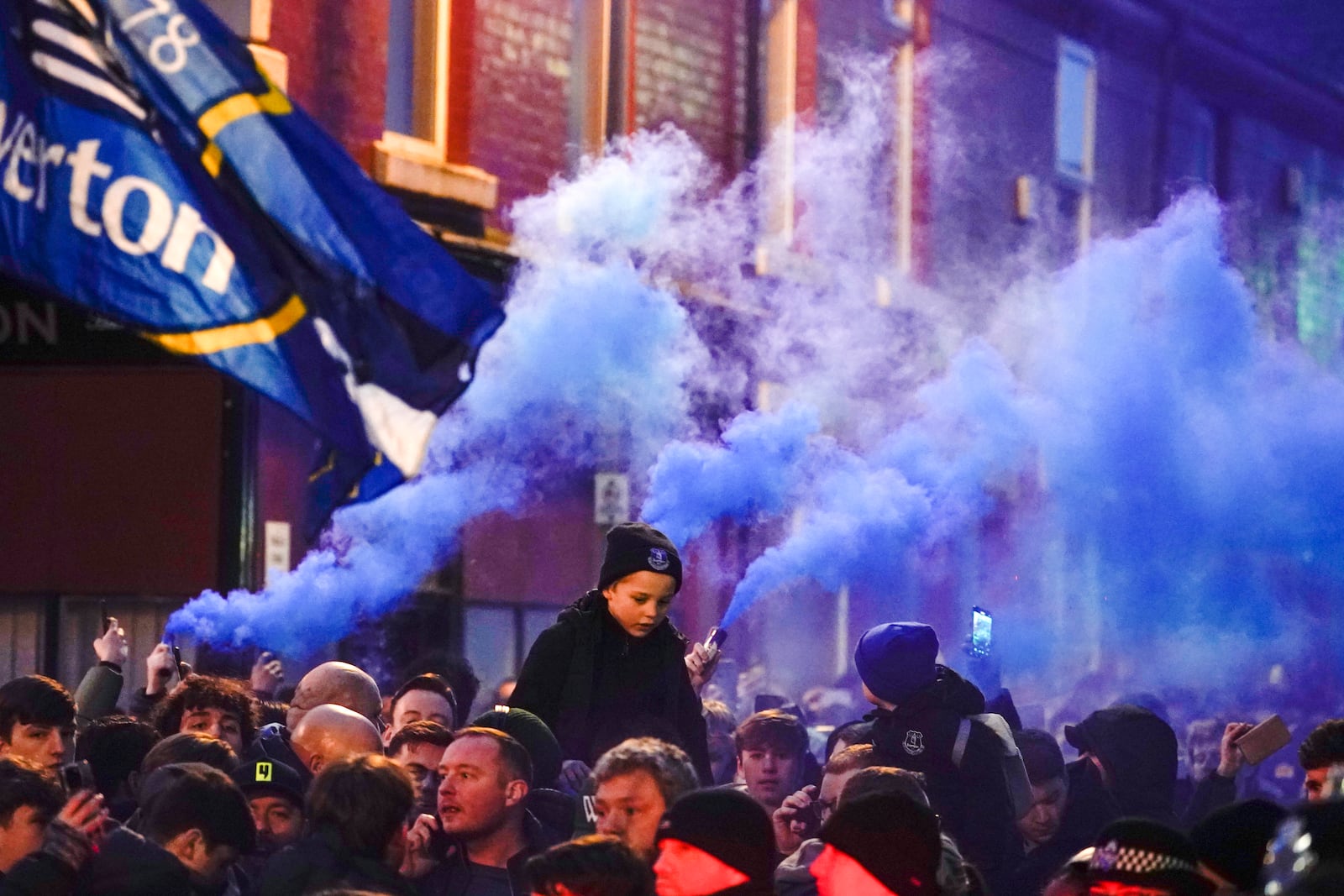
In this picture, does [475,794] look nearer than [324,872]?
No

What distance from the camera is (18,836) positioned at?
20.1 ft

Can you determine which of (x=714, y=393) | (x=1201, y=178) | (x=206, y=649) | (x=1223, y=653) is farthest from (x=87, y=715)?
(x=1201, y=178)

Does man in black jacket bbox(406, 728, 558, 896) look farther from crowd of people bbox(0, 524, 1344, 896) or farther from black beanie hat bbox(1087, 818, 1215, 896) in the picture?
black beanie hat bbox(1087, 818, 1215, 896)

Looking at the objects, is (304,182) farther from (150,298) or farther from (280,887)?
(280,887)

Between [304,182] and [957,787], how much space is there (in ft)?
10.5

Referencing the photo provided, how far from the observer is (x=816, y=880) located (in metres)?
5.91

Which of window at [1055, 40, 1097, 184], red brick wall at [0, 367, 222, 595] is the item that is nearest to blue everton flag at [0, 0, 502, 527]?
red brick wall at [0, 367, 222, 595]

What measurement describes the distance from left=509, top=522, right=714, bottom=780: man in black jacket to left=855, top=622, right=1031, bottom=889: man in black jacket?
69 cm

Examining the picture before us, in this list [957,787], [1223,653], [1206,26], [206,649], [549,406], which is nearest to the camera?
[957,787]

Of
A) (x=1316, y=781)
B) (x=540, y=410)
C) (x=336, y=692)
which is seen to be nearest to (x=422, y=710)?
(x=336, y=692)

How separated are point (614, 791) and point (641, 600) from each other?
64.7 inches

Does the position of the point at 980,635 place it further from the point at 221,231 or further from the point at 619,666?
the point at 221,231

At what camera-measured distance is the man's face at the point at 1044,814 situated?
352 inches

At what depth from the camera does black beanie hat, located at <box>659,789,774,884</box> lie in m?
5.48
